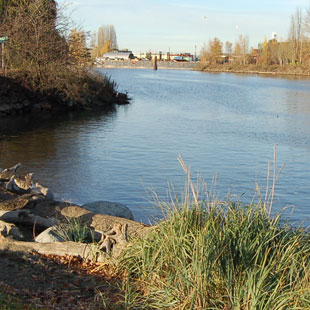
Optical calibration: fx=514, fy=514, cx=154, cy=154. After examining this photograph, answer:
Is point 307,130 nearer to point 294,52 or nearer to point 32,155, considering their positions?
point 32,155

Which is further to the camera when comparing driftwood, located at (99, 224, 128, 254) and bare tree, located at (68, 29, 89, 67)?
bare tree, located at (68, 29, 89, 67)

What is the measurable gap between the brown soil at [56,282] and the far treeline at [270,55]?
9668 cm

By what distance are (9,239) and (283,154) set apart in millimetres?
13705

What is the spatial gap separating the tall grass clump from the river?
5.17 feet

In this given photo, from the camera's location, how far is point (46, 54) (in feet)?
100

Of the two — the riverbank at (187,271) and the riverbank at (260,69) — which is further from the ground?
the riverbank at (260,69)

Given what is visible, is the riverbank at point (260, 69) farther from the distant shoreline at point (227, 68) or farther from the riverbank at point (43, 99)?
the riverbank at point (43, 99)

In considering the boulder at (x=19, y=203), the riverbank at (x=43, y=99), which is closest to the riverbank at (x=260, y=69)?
the riverbank at (x=43, y=99)

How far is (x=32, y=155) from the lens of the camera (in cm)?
1756

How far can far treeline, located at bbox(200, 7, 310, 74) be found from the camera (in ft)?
351

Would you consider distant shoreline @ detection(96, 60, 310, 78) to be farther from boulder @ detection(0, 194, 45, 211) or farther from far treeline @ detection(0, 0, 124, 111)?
boulder @ detection(0, 194, 45, 211)

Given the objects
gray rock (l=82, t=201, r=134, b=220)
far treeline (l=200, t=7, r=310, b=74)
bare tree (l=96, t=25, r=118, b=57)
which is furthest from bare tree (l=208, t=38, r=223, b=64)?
gray rock (l=82, t=201, r=134, b=220)

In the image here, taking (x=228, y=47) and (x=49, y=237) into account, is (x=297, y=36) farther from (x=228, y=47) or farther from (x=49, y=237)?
(x=49, y=237)

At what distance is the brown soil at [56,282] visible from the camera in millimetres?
5418
